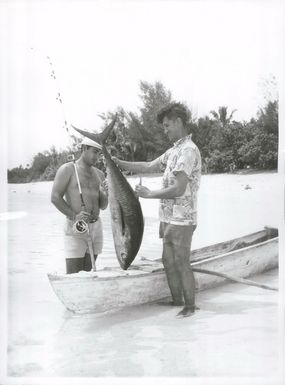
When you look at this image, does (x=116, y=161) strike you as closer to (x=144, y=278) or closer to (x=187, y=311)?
(x=144, y=278)

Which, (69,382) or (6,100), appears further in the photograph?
(6,100)

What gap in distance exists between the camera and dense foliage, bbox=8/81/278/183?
316 cm

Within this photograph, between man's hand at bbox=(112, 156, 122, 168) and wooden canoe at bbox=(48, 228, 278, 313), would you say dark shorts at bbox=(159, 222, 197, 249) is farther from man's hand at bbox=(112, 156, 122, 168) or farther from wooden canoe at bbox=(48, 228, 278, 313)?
man's hand at bbox=(112, 156, 122, 168)

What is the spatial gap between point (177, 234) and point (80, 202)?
2.00 feet

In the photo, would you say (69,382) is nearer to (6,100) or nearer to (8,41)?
(6,100)

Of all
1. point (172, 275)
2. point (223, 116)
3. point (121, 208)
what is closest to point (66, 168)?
point (121, 208)

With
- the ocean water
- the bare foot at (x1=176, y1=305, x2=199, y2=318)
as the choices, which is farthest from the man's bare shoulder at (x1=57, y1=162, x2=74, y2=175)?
the bare foot at (x1=176, y1=305, x2=199, y2=318)

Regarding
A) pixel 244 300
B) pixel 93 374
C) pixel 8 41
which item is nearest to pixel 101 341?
pixel 93 374

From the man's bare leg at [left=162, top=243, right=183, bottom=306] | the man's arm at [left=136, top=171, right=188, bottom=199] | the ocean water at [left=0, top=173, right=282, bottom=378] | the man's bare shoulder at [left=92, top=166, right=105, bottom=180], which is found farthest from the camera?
the man's bare shoulder at [left=92, top=166, right=105, bottom=180]

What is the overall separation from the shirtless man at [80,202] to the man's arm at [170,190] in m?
0.33

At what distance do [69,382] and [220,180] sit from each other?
4.79 ft

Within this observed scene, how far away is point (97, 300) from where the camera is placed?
3080 millimetres

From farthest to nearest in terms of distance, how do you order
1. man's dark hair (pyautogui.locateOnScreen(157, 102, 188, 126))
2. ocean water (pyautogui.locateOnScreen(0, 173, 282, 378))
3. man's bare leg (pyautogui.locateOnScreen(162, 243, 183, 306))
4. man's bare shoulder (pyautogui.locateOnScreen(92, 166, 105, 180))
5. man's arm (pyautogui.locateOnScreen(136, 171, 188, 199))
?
man's bare shoulder (pyautogui.locateOnScreen(92, 166, 105, 180)) → man's bare leg (pyautogui.locateOnScreen(162, 243, 183, 306)) → man's dark hair (pyautogui.locateOnScreen(157, 102, 188, 126)) → man's arm (pyautogui.locateOnScreen(136, 171, 188, 199)) → ocean water (pyautogui.locateOnScreen(0, 173, 282, 378))

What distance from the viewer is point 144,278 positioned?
322 centimetres
